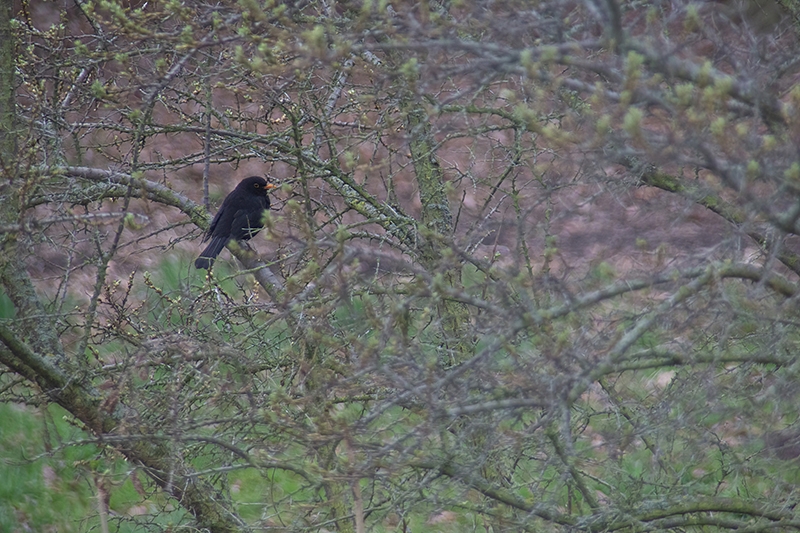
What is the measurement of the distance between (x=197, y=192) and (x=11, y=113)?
643 cm

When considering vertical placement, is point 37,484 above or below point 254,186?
below

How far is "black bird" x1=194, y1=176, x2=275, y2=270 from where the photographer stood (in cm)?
663

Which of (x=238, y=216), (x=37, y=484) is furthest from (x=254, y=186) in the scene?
(x=37, y=484)

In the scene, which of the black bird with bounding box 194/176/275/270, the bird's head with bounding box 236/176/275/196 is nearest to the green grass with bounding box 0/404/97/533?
the black bird with bounding box 194/176/275/270

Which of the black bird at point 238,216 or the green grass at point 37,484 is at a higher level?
the black bird at point 238,216

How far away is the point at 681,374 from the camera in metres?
3.91

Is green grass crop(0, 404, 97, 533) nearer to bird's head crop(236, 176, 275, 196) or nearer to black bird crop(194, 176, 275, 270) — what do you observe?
black bird crop(194, 176, 275, 270)

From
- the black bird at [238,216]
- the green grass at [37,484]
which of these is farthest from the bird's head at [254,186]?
the green grass at [37,484]

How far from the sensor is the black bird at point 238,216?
6.63 meters

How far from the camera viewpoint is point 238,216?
6949 mm

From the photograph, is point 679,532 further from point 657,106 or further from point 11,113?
point 11,113

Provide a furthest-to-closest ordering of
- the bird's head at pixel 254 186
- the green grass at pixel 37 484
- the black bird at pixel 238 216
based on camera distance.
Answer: the bird's head at pixel 254 186 → the black bird at pixel 238 216 → the green grass at pixel 37 484

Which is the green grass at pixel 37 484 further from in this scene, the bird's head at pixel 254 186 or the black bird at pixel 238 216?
the bird's head at pixel 254 186

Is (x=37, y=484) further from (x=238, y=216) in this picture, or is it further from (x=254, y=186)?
(x=254, y=186)
